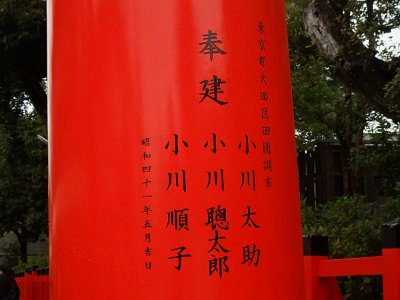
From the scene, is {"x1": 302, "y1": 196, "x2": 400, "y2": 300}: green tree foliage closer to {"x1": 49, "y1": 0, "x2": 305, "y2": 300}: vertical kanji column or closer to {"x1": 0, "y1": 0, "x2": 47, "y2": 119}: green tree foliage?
{"x1": 49, "y1": 0, "x2": 305, "y2": 300}: vertical kanji column

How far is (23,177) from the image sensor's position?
15008 mm

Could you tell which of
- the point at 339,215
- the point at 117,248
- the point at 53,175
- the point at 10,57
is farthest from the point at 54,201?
the point at 10,57

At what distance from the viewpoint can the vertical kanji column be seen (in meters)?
1.90

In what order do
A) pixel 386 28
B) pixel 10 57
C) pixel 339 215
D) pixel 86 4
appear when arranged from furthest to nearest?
pixel 10 57 < pixel 386 28 < pixel 339 215 < pixel 86 4

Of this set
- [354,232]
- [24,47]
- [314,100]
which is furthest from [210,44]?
[24,47]

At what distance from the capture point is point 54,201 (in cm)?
211

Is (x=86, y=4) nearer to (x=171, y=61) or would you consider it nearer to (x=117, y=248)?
(x=171, y=61)

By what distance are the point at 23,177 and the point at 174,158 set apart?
13583 millimetres

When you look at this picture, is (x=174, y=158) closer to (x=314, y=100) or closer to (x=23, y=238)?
(x=314, y=100)

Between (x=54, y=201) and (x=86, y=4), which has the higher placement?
(x=86, y=4)

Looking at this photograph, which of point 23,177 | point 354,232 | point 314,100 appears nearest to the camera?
point 354,232

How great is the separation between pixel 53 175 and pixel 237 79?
1.98ft

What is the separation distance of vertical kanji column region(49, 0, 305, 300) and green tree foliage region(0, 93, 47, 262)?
41.5 ft

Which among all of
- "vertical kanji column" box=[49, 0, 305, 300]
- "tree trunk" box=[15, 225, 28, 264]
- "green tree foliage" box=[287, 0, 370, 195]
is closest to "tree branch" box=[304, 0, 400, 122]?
"green tree foliage" box=[287, 0, 370, 195]
